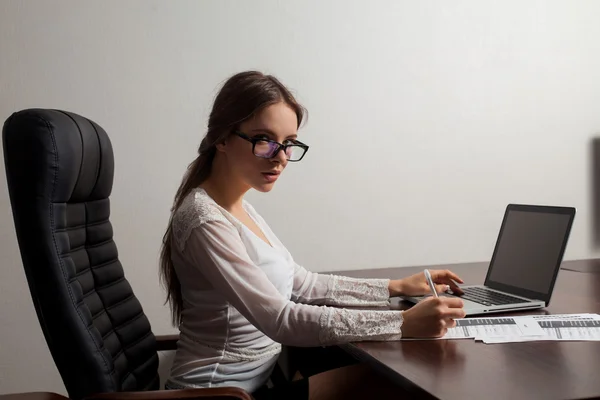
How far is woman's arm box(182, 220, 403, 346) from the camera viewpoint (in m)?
1.40

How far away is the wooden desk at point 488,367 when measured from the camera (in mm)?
1029

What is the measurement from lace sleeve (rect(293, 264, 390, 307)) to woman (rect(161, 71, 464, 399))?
0.18 meters

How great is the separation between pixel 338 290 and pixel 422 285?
24 centimetres

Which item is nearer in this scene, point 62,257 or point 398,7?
point 62,257

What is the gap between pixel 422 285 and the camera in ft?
6.06

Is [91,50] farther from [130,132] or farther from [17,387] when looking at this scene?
[17,387]

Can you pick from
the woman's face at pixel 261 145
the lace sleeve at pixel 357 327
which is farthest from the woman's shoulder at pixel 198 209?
the lace sleeve at pixel 357 327

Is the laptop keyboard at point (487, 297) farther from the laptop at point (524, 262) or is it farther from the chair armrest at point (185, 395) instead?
the chair armrest at point (185, 395)

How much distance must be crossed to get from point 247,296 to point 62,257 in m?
0.40

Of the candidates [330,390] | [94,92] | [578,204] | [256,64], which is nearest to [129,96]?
[94,92]

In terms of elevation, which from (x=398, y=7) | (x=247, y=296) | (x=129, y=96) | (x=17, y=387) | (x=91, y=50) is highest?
(x=398, y=7)

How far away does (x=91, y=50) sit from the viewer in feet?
9.21

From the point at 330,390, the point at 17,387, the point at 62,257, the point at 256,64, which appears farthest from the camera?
the point at 256,64

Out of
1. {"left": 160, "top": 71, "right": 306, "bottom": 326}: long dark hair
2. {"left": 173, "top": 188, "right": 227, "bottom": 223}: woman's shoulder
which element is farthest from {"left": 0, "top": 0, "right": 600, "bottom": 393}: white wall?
{"left": 173, "top": 188, "right": 227, "bottom": 223}: woman's shoulder
